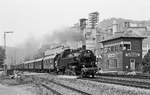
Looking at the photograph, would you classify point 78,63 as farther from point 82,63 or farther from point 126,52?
point 126,52

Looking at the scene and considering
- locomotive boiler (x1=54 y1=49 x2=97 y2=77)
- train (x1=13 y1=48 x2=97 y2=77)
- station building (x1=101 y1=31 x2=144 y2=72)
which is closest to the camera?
locomotive boiler (x1=54 y1=49 x2=97 y2=77)

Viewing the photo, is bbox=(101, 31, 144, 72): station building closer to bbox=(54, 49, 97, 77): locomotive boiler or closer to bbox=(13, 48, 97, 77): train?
bbox=(13, 48, 97, 77): train

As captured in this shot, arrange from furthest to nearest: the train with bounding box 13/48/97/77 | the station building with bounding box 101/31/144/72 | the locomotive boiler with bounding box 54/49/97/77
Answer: the station building with bounding box 101/31/144/72 < the train with bounding box 13/48/97/77 < the locomotive boiler with bounding box 54/49/97/77

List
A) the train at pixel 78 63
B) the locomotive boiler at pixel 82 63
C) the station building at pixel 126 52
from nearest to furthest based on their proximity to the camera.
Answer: the locomotive boiler at pixel 82 63
the train at pixel 78 63
the station building at pixel 126 52

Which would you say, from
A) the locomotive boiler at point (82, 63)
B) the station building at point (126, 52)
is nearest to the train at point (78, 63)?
the locomotive boiler at point (82, 63)

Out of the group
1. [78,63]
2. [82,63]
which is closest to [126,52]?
[82,63]

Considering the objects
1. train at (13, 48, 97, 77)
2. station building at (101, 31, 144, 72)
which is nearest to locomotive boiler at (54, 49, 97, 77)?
train at (13, 48, 97, 77)

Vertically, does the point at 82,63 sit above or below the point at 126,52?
below

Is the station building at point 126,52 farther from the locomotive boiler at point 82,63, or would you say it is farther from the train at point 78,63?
the locomotive boiler at point 82,63

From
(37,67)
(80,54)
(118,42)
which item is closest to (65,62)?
(80,54)

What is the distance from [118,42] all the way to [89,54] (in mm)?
33184

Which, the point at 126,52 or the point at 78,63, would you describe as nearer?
the point at 78,63

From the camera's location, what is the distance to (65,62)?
123 feet

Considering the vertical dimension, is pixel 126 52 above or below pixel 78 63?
above
